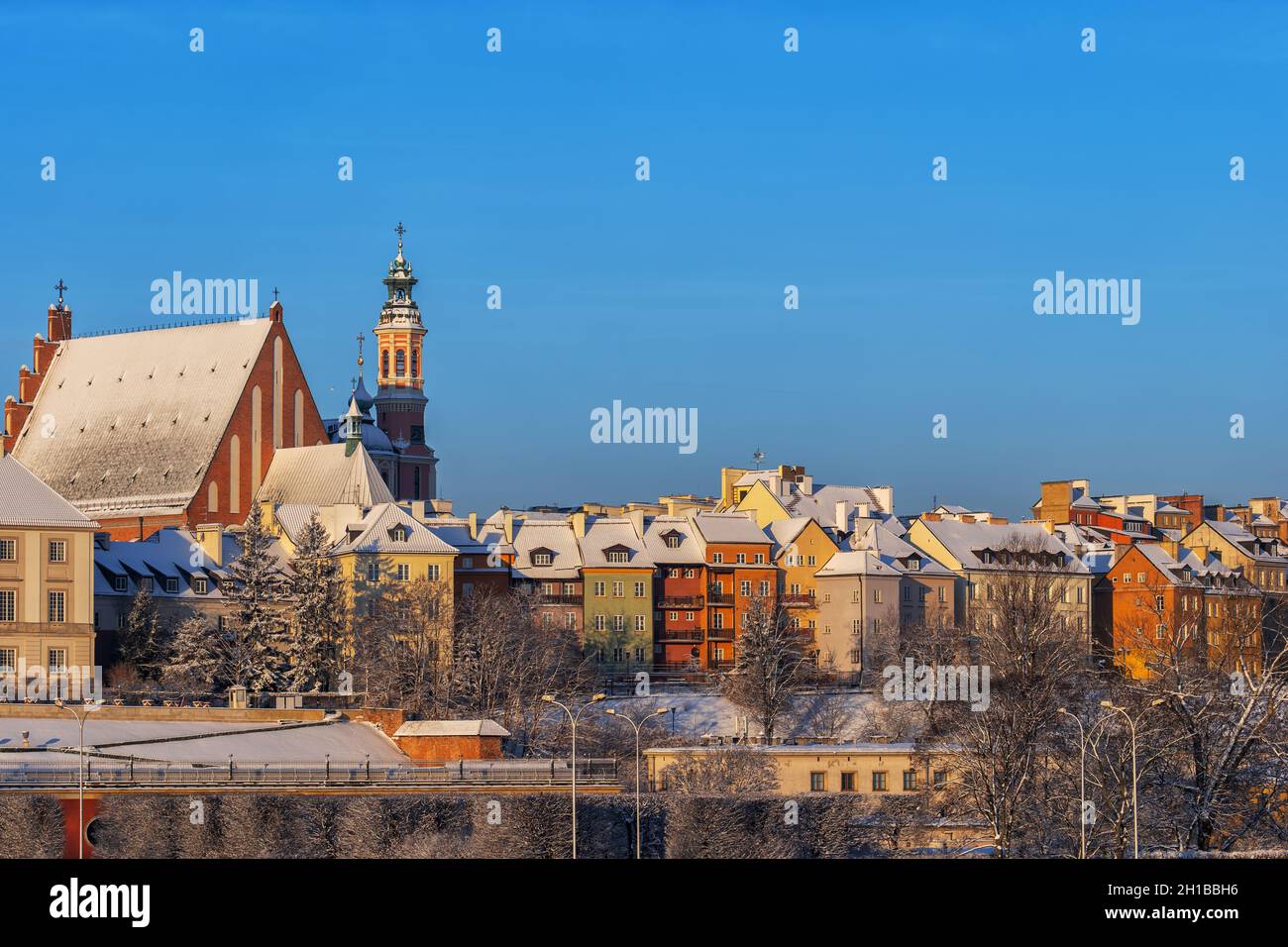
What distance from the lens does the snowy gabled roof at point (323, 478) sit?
5044 inches

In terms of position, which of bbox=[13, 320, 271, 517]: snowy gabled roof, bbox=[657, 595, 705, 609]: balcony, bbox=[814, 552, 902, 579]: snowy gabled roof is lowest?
bbox=[657, 595, 705, 609]: balcony

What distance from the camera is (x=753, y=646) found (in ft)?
342

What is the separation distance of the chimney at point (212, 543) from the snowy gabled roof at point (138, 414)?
10.3m

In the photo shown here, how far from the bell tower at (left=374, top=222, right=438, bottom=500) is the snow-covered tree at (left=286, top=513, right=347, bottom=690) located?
66103mm

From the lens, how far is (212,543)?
115625 mm

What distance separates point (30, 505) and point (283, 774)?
31.8 meters

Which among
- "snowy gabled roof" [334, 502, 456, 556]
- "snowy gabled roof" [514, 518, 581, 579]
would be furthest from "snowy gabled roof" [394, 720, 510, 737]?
"snowy gabled roof" [514, 518, 581, 579]

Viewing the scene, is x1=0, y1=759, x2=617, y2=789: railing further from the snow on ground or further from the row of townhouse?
the row of townhouse

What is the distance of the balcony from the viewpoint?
119 meters

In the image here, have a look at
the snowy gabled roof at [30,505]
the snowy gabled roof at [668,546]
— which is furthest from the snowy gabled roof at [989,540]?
the snowy gabled roof at [30,505]
